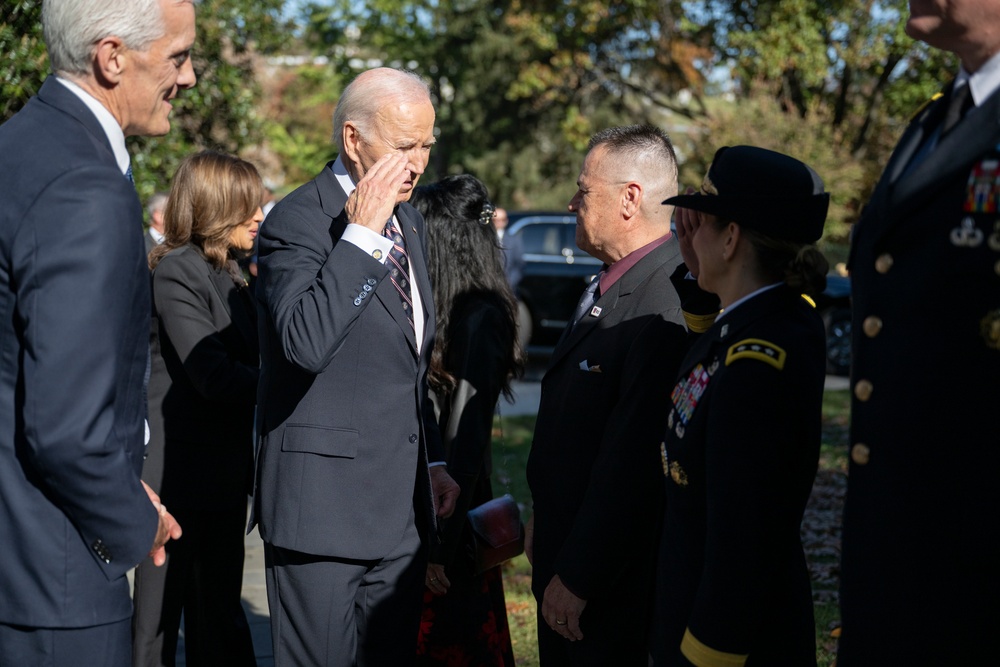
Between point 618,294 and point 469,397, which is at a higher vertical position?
point 618,294

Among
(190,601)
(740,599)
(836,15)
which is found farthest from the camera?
(836,15)

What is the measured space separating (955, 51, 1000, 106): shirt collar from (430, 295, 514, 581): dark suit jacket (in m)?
2.16

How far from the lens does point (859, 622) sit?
78.1 inches

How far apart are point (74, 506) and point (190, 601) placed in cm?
214

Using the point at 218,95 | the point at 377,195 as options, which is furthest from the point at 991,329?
the point at 218,95

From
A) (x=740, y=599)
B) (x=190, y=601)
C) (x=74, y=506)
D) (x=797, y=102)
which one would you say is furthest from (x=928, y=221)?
(x=797, y=102)

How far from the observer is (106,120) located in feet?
7.35

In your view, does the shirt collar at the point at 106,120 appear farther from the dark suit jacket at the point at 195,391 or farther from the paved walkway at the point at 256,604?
the paved walkway at the point at 256,604

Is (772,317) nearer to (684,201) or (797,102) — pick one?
(684,201)

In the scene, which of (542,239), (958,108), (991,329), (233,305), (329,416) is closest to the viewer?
(991,329)

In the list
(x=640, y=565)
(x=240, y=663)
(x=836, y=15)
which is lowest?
(x=240, y=663)

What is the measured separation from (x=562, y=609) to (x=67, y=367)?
1516 millimetres

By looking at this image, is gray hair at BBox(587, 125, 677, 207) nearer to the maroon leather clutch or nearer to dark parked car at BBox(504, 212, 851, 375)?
the maroon leather clutch

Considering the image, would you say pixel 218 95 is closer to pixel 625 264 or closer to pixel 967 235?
pixel 625 264
